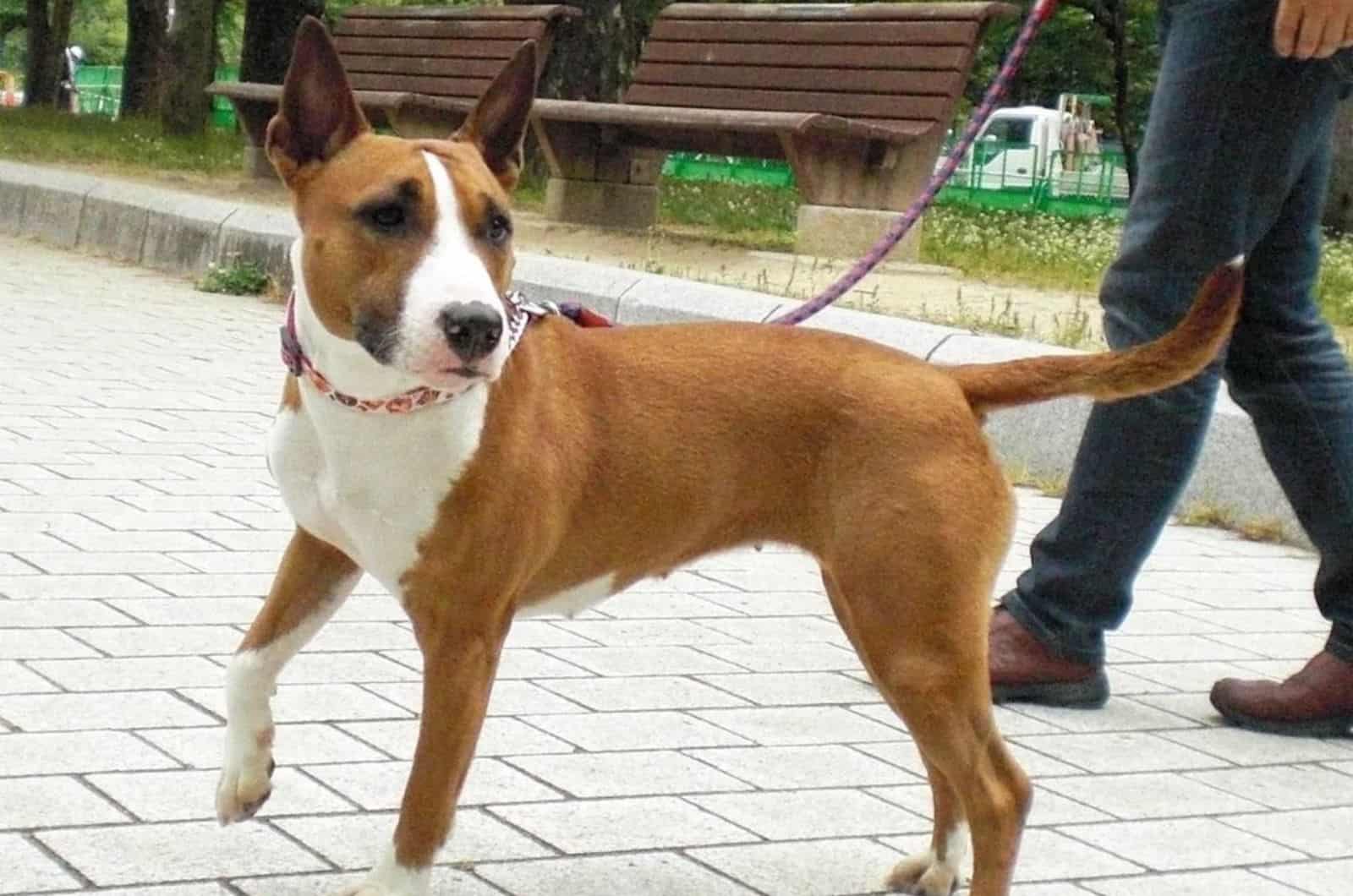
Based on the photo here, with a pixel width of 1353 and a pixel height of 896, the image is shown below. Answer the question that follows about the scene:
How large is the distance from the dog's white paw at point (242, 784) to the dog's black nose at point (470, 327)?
2.99ft

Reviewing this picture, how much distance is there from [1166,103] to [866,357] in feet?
5.13

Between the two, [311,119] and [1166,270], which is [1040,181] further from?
[311,119]

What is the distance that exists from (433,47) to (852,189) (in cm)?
483

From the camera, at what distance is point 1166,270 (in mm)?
5027

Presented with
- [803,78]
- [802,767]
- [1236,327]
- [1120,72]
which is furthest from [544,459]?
[1120,72]

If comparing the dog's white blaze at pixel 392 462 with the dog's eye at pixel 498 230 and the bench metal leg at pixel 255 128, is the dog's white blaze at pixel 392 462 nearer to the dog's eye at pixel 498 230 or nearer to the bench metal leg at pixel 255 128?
the dog's eye at pixel 498 230

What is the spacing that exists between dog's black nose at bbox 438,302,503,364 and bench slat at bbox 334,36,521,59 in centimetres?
→ 1254

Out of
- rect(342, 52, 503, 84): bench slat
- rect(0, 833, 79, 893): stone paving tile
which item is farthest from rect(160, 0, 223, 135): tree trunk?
rect(0, 833, 79, 893): stone paving tile

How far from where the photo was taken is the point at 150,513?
6.56m

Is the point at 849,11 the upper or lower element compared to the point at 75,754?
upper

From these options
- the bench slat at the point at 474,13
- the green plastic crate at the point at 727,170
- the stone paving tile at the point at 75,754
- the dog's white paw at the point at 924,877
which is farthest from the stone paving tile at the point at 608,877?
the green plastic crate at the point at 727,170

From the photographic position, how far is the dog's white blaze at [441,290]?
316cm

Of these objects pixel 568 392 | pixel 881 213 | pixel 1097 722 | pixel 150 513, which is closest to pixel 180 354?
pixel 150 513

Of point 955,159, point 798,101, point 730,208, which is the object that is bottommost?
point 730,208
